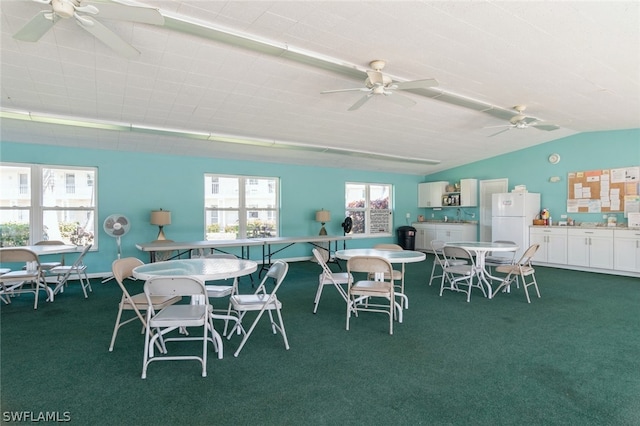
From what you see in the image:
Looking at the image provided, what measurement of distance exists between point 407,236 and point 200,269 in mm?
7590

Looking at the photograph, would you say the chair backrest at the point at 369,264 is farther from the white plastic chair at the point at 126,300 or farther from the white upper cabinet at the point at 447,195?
the white upper cabinet at the point at 447,195

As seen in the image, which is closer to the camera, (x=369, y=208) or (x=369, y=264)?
(x=369, y=264)

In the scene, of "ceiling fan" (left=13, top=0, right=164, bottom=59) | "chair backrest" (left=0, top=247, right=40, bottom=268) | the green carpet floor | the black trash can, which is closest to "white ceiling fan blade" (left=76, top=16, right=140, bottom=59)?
"ceiling fan" (left=13, top=0, right=164, bottom=59)

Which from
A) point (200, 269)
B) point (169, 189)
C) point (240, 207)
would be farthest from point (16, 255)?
point (240, 207)

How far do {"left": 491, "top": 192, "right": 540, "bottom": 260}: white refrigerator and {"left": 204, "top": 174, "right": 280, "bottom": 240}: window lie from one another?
5.35m

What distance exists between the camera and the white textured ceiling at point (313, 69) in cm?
291

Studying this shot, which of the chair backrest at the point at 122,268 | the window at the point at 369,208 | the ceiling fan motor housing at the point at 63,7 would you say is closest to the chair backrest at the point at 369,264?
the chair backrest at the point at 122,268

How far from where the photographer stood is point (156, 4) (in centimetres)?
276

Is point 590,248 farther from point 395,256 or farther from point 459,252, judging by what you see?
point 395,256

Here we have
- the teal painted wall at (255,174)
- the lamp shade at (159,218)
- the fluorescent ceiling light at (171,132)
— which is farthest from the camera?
the teal painted wall at (255,174)

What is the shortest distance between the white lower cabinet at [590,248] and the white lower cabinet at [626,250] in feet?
0.25

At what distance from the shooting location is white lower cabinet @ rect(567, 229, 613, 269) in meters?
6.54

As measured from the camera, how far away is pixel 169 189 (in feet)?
22.5

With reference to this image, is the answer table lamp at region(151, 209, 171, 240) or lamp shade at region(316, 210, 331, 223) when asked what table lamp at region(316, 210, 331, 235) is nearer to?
lamp shade at region(316, 210, 331, 223)
